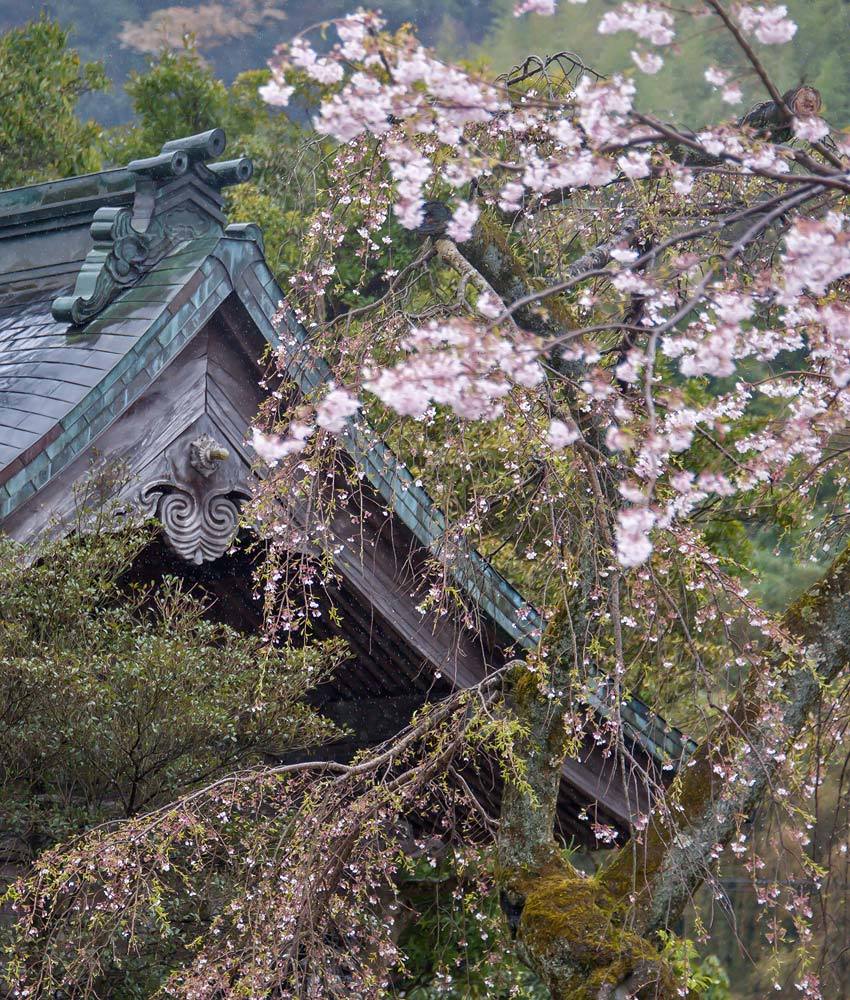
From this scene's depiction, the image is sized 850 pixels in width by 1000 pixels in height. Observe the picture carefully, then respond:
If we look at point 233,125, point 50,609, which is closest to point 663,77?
point 233,125

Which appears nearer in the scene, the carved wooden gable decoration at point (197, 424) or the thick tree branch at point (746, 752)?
the thick tree branch at point (746, 752)

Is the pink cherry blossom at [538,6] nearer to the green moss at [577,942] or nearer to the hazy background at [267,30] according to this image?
the green moss at [577,942]

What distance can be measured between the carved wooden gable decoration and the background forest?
1.30 ft

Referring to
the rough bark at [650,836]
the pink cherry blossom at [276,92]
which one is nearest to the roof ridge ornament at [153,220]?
the pink cherry blossom at [276,92]

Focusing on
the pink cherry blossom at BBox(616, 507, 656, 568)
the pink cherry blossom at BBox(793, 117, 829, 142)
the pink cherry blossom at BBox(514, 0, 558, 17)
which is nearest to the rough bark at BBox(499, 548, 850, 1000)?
the pink cherry blossom at BBox(616, 507, 656, 568)

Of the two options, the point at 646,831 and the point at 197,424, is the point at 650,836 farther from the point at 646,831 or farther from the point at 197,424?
the point at 197,424

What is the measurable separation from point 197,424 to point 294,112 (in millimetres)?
13093

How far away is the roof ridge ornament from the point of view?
13.3ft

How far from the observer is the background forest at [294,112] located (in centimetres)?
530

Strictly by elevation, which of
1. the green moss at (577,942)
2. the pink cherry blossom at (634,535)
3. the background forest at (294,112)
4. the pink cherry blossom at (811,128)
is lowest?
the green moss at (577,942)

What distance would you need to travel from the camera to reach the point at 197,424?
3875 mm

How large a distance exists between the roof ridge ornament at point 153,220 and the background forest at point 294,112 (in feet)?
0.93

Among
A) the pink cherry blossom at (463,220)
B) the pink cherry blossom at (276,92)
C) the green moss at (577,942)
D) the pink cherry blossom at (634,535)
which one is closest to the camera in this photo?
the pink cherry blossom at (634,535)

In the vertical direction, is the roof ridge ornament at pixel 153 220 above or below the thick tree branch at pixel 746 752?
above
